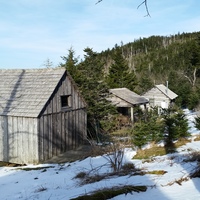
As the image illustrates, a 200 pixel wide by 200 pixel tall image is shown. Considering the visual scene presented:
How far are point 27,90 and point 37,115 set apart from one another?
2.53m

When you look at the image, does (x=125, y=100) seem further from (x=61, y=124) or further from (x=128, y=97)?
(x=61, y=124)

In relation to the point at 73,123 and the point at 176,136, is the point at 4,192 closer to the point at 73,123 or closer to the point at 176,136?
the point at 176,136

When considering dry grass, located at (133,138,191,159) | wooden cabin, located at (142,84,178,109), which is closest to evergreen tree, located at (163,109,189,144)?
dry grass, located at (133,138,191,159)

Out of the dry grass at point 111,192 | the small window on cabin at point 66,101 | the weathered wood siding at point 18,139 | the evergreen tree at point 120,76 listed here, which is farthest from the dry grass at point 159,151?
the evergreen tree at point 120,76

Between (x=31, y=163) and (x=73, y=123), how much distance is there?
13.5 feet

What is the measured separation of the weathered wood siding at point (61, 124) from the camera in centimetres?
1633

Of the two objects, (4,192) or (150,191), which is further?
(4,192)

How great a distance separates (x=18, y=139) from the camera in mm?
16469

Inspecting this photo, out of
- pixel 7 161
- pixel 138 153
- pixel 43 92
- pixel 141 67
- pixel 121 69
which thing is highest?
pixel 141 67

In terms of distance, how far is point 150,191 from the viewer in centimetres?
523

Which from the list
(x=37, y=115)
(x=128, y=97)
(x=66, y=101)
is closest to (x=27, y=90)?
(x=37, y=115)

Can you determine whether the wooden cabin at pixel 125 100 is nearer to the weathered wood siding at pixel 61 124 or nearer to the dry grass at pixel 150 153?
the weathered wood siding at pixel 61 124

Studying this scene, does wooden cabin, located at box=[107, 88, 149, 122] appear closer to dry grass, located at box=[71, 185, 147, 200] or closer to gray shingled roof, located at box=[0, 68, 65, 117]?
gray shingled roof, located at box=[0, 68, 65, 117]

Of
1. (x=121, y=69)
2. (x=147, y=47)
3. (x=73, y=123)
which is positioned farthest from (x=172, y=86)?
(x=147, y=47)
